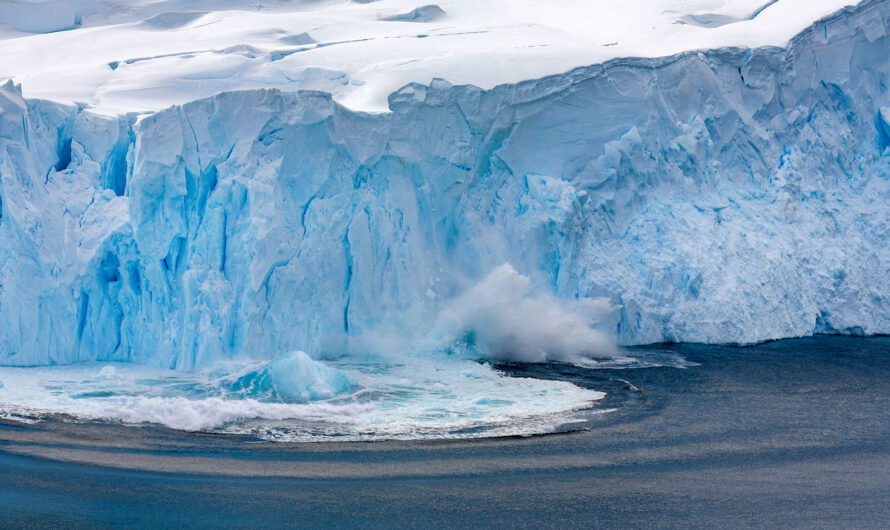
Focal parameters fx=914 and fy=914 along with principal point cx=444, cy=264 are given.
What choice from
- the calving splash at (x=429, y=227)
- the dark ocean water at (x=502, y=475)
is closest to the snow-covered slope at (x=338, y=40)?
the calving splash at (x=429, y=227)

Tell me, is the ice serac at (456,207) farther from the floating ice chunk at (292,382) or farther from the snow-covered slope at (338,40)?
the floating ice chunk at (292,382)

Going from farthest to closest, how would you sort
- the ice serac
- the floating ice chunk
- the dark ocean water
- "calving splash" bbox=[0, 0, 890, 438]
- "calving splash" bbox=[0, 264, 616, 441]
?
1. the ice serac
2. "calving splash" bbox=[0, 0, 890, 438]
3. the floating ice chunk
4. "calving splash" bbox=[0, 264, 616, 441]
5. the dark ocean water

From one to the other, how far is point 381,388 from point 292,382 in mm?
1087

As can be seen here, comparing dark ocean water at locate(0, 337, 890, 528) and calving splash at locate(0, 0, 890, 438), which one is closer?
dark ocean water at locate(0, 337, 890, 528)

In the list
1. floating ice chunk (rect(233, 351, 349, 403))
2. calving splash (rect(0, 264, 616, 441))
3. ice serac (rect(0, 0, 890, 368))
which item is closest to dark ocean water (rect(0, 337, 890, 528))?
calving splash (rect(0, 264, 616, 441))

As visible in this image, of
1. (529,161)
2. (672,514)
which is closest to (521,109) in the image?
(529,161)

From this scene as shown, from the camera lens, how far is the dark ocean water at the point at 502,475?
6.66 metres

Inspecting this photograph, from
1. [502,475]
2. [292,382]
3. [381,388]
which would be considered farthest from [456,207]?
[502,475]

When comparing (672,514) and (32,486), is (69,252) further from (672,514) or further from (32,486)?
(672,514)

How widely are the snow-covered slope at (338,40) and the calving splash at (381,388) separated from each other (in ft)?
11.5

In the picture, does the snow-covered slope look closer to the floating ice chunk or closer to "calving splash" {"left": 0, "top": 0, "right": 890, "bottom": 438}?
"calving splash" {"left": 0, "top": 0, "right": 890, "bottom": 438}

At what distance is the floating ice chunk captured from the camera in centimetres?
1026

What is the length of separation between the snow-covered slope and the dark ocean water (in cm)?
613

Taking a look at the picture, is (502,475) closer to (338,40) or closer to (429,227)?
(429,227)
